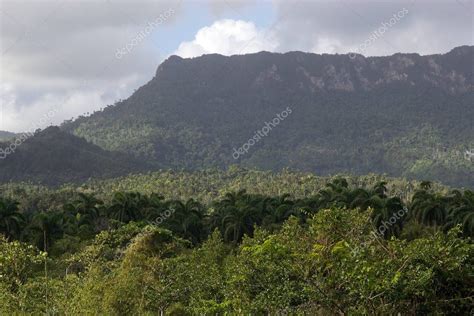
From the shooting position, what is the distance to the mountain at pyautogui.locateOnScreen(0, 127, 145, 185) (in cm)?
17538

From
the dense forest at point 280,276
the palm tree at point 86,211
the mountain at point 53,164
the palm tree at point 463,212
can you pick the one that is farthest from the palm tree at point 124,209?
the mountain at point 53,164

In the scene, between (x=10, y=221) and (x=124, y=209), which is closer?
(x=10, y=221)

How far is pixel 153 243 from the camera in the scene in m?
32.7

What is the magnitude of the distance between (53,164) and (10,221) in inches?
5216

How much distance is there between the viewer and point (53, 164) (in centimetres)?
18600

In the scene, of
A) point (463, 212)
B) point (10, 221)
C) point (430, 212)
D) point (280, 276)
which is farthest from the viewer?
point (10, 221)

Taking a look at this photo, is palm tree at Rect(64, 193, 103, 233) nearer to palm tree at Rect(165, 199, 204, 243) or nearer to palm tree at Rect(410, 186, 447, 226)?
palm tree at Rect(165, 199, 204, 243)

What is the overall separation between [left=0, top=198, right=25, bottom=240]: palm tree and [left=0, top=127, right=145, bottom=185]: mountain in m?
113

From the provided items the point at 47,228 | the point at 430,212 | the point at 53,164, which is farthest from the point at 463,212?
the point at 53,164

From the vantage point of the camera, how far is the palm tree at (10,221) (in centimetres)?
5691

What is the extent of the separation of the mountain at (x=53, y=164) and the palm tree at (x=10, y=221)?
370ft

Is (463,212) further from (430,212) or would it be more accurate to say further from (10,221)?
(10,221)

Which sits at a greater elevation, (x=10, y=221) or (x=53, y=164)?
(x=53, y=164)

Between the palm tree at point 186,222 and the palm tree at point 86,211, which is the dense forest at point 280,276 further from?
the palm tree at point 86,211
